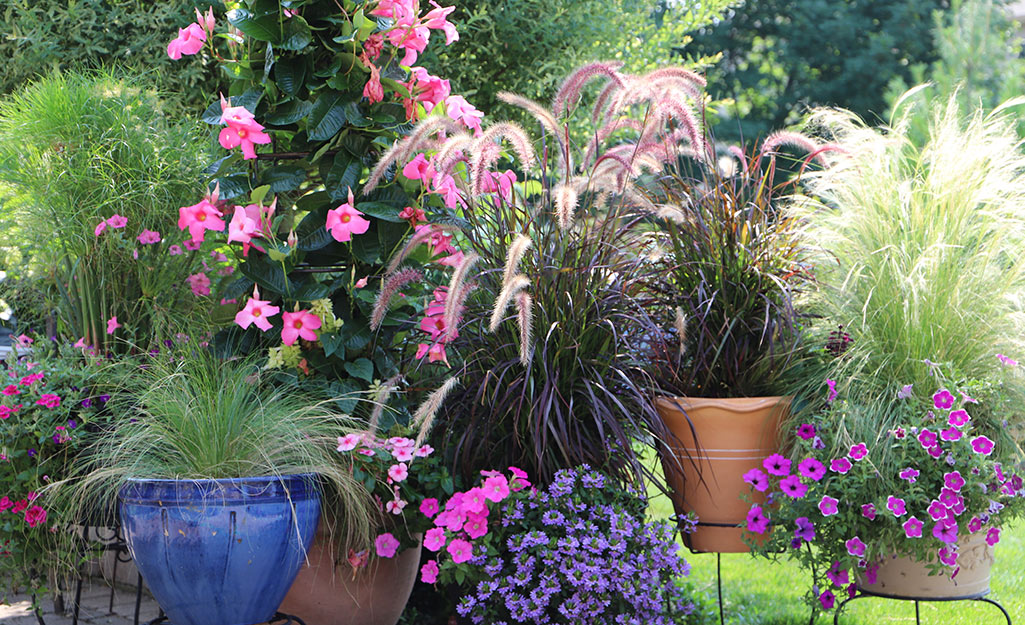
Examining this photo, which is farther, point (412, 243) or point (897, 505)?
point (412, 243)

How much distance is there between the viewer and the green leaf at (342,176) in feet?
8.29

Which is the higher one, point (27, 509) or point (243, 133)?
point (243, 133)

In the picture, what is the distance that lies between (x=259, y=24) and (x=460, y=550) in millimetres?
1461

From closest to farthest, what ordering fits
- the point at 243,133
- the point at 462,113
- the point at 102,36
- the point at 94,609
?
the point at 243,133, the point at 462,113, the point at 94,609, the point at 102,36

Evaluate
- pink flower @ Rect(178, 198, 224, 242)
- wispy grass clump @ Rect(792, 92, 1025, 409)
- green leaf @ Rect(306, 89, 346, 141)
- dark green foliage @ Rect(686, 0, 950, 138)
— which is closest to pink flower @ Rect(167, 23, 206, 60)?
green leaf @ Rect(306, 89, 346, 141)

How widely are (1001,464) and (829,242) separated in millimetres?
700

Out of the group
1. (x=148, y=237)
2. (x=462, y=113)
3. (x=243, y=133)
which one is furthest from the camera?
(x=148, y=237)

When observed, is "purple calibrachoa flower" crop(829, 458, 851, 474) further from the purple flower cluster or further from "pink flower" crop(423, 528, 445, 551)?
"pink flower" crop(423, 528, 445, 551)

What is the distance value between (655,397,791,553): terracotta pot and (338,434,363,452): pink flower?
804mm

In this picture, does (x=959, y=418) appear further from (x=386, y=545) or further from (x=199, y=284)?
(x=199, y=284)

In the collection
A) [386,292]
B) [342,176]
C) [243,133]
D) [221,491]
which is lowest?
[221,491]

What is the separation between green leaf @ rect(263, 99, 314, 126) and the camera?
2.53 m

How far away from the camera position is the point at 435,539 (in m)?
2.29

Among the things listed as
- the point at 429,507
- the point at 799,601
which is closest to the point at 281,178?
the point at 429,507
